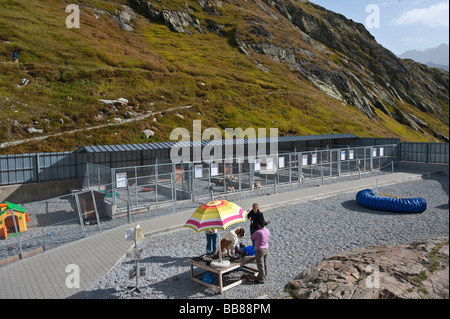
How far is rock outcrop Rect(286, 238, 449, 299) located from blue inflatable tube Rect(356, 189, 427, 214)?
7668 millimetres

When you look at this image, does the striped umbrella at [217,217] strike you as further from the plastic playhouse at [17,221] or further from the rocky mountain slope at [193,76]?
the rocky mountain slope at [193,76]

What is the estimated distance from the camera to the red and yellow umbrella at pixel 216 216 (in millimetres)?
10031

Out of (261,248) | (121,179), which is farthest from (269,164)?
(261,248)

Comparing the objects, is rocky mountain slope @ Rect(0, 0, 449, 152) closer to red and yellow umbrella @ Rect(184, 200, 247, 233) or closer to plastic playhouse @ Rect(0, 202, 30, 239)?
plastic playhouse @ Rect(0, 202, 30, 239)

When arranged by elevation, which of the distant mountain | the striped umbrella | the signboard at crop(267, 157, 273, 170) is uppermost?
the distant mountain

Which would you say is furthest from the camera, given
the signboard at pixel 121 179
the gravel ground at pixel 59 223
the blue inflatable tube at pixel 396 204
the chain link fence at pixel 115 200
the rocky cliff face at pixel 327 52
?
the rocky cliff face at pixel 327 52

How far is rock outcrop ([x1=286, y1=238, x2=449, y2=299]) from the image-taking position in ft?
26.7

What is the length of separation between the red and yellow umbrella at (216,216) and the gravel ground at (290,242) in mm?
1894

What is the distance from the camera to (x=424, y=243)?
39.4 ft

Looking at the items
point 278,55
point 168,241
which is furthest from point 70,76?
point 278,55

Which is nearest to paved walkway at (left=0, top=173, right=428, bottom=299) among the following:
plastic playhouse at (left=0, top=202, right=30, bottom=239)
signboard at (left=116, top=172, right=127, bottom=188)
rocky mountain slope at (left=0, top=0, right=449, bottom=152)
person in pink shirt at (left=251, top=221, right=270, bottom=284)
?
signboard at (left=116, top=172, right=127, bottom=188)

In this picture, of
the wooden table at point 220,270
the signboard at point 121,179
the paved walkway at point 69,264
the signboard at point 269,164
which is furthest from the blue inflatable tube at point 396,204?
the signboard at point 121,179
